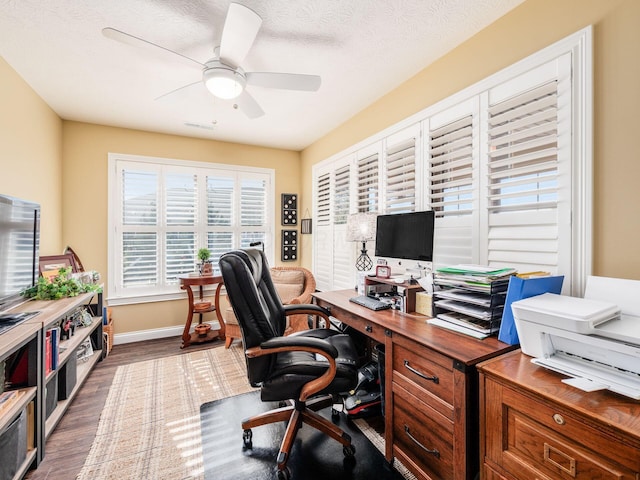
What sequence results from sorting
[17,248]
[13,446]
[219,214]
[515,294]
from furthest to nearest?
[219,214]
[17,248]
[13,446]
[515,294]

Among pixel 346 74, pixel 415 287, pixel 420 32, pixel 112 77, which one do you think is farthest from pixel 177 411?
pixel 420 32

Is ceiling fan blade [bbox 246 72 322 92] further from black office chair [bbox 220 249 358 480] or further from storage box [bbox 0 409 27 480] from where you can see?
storage box [bbox 0 409 27 480]

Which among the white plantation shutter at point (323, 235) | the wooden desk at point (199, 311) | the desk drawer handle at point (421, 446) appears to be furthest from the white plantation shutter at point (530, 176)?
the wooden desk at point (199, 311)

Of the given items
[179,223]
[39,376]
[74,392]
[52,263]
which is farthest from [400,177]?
[52,263]

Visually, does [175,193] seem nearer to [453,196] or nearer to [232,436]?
[232,436]

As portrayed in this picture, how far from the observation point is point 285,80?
1928 mm

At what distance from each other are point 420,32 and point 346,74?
2.07ft

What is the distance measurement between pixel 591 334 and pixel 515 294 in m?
0.32

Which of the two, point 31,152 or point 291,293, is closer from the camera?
point 31,152

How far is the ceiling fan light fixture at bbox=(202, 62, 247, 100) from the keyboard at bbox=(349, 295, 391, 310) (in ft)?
5.53

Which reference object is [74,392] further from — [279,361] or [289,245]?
[289,245]

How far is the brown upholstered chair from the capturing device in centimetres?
313

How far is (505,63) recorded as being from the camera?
1.70 meters

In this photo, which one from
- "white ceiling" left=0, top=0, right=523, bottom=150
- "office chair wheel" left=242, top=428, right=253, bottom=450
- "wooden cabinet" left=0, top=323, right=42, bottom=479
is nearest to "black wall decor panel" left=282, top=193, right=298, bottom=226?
"white ceiling" left=0, top=0, right=523, bottom=150
